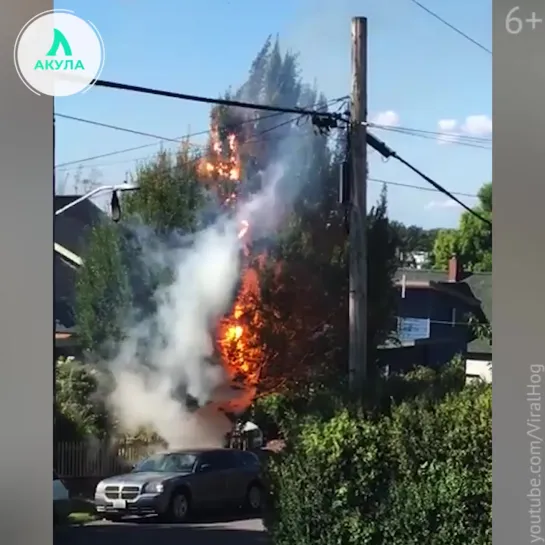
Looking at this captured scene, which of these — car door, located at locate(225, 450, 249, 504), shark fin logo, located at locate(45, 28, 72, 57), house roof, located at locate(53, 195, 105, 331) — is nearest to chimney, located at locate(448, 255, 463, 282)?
car door, located at locate(225, 450, 249, 504)

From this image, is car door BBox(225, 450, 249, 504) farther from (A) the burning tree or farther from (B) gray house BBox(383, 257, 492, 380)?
(B) gray house BBox(383, 257, 492, 380)

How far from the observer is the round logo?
2.00 m

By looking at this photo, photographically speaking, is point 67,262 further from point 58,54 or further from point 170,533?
point 170,533

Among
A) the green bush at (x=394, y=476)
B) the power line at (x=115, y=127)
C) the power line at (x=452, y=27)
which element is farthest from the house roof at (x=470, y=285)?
the power line at (x=115, y=127)

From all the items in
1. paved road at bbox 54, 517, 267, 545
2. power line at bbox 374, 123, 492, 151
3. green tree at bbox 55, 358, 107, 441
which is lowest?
paved road at bbox 54, 517, 267, 545

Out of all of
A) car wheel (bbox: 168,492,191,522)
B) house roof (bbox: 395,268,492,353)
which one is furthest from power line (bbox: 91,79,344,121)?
car wheel (bbox: 168,492,191,522)

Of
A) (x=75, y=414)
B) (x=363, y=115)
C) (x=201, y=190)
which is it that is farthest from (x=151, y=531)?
(x=363, y=115)

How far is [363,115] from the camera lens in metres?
1.96

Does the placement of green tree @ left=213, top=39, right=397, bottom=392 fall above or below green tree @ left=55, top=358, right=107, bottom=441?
above

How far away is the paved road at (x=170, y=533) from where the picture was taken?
6.55 feet

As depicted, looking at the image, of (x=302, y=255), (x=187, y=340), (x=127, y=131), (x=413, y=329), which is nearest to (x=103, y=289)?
(x=187, y=340)

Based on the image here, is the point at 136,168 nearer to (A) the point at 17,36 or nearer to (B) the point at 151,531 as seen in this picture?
(A) the point at 17,36

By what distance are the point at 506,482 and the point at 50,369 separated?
1128mm

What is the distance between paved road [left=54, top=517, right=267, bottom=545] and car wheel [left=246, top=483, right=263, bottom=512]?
3 centimetres
